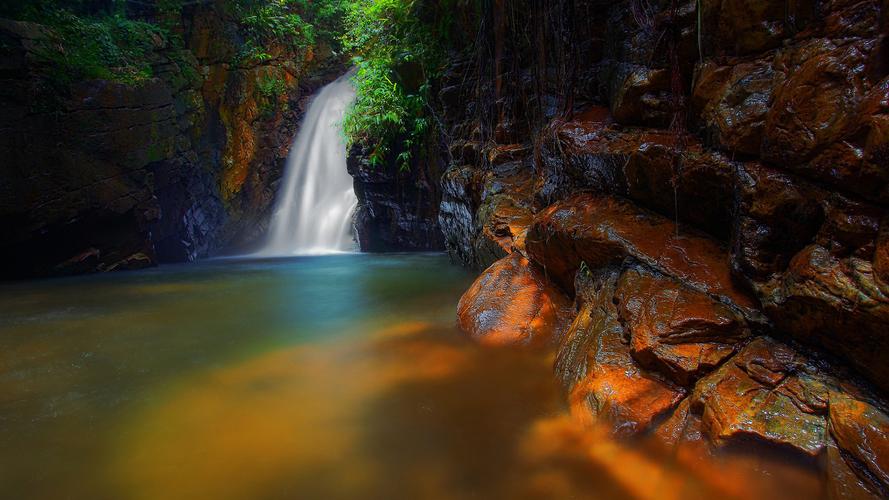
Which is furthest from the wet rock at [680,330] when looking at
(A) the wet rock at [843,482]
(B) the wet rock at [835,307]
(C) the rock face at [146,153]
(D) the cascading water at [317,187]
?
(D) the cascading water at [317,187]

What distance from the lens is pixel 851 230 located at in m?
2.06

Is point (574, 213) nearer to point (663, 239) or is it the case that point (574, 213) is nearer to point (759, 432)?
point (663, 239)

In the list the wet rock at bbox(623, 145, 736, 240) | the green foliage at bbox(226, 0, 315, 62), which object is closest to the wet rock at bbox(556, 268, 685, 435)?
the wet rock at bbox(623, 145, 736, 240)

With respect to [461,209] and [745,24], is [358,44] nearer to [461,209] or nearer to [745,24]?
[461,209]

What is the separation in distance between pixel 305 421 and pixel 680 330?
7.94ft

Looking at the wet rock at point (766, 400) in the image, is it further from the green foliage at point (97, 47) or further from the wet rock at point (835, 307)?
the green foliage at point (97, 47)

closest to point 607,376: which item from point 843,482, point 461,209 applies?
point 843,482

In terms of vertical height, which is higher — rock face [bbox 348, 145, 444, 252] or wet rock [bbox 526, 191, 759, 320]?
wet rock [bbox 526, 191, 759, 320]

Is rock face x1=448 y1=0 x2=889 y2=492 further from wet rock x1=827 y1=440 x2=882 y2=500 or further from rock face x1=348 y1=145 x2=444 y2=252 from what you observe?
rock face x1=348 y1=145 x2=444 y2=252

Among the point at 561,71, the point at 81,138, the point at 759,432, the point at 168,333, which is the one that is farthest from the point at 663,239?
the point at 81,138

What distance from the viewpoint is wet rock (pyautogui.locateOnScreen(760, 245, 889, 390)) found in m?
1.92

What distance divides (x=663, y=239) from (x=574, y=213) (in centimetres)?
93

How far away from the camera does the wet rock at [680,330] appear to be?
2.52m

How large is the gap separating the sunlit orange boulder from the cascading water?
1122cm
